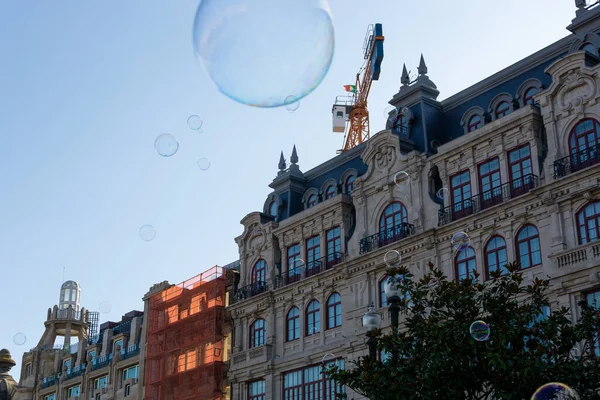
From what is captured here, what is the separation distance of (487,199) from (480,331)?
1756 centimetres

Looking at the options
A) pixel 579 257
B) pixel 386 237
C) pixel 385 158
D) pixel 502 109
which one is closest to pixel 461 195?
pixel 502 109

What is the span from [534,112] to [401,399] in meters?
18.9

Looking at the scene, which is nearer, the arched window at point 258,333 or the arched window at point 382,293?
the arched window at point 382,293

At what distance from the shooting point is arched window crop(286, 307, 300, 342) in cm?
5003

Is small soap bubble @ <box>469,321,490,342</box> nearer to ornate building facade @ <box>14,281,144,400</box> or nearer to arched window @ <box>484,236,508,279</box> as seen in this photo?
arched window @ <box>484,236,508,279</box>

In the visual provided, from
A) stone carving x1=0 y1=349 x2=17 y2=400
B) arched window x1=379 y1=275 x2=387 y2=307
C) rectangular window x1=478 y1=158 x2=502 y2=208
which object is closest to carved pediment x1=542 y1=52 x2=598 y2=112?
rectangular window x1=478 y1=158 x2=502 y2=208

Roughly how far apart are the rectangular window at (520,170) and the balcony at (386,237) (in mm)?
5968

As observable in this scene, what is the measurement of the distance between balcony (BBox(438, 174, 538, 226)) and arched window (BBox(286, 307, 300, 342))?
36.9 ft

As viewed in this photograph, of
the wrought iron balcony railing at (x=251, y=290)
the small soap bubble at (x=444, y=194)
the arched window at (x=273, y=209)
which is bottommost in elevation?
the wrought iron balcony railing at (x=251, y=290)

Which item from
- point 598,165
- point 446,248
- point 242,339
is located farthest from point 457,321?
point 242,339

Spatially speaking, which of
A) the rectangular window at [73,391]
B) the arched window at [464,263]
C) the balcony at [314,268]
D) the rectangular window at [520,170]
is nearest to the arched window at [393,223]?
the balcony at [314,268]

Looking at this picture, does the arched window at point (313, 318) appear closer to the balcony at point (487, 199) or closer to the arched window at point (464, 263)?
the balcony at point (487, 199)

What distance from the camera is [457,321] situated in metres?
25.7

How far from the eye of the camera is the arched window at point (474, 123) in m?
44.0
